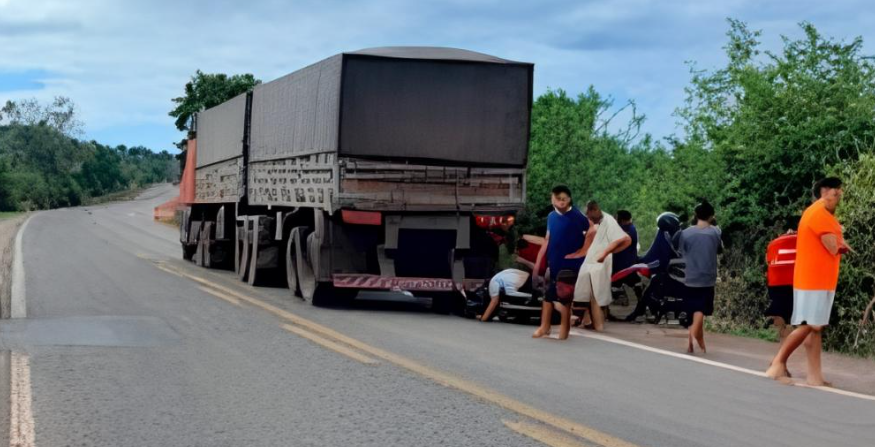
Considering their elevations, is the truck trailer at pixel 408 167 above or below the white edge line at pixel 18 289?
above

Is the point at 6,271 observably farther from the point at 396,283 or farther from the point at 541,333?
the point at 541,333

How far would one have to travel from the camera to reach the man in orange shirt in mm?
8602

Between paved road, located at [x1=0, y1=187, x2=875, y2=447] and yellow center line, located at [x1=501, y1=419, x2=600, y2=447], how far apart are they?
2 centimetres

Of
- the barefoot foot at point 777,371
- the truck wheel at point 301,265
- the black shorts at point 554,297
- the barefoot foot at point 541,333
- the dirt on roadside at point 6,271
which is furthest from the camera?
the truck wheel at point 301,265

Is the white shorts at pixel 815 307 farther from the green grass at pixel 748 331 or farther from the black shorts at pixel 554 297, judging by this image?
the green grass at pixel 748 331

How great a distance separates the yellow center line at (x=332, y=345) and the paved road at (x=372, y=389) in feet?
0.13

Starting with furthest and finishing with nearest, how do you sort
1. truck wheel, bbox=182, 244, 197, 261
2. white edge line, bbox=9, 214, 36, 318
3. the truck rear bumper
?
truck wheel, bbox=182, 244, 197, 261 → the truck rear bumper → white edge line, bbox=9, 214, 36, 318

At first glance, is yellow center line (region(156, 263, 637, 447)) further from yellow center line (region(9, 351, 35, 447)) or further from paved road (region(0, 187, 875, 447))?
yellow center line (region(9, 351, 35, 447))

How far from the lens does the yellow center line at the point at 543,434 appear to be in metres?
6.13

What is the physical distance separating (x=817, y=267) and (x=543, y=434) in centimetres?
349

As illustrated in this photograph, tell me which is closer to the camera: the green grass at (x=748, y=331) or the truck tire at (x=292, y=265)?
the green grass at (x=748, y=331)

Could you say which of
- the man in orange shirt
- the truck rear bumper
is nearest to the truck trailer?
the truck rear bumper

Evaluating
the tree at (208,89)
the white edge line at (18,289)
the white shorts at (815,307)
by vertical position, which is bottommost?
the white edge line at (18,289)

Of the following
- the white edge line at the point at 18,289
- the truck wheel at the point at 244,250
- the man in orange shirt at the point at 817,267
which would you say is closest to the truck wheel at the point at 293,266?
the truck wheel at the point at 244,250
